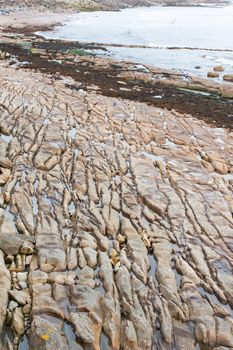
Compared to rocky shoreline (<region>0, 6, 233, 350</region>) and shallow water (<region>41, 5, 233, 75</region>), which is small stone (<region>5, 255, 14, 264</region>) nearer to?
rocky shoreline (<region>0, 6, 233, 350</region>)

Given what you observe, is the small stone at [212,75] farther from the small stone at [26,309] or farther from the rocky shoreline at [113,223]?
the small stone at [26,309]

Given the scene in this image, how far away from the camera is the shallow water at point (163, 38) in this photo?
42.2 meters

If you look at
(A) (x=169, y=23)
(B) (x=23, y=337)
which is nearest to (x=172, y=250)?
(B) (x=23, y=337)

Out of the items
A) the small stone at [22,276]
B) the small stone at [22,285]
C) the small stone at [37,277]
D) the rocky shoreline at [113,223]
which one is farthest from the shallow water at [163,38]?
the small stone at [22,285]

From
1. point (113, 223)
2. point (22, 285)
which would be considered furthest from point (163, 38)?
point (22, 285)

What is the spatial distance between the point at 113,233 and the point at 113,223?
479 millimetres

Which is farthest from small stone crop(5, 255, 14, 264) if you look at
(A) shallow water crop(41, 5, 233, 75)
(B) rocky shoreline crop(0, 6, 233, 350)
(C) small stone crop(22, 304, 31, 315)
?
(A) shallow water crop(41, 5, 233, 75)

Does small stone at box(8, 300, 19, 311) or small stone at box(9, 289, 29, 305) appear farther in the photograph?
small stone at box(9, 289, 29, 305)

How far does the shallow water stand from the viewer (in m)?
42.2

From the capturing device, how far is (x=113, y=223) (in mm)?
11609

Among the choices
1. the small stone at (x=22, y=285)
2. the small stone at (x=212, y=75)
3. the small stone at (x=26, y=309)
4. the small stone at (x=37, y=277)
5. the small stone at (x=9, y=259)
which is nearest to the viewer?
the small stone at (x=26, y=309)

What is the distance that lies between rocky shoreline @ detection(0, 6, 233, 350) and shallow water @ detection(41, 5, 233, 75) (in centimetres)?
1938

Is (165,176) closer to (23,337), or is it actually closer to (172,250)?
(172,250)

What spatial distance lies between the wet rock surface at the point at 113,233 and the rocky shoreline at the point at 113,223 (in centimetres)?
3
